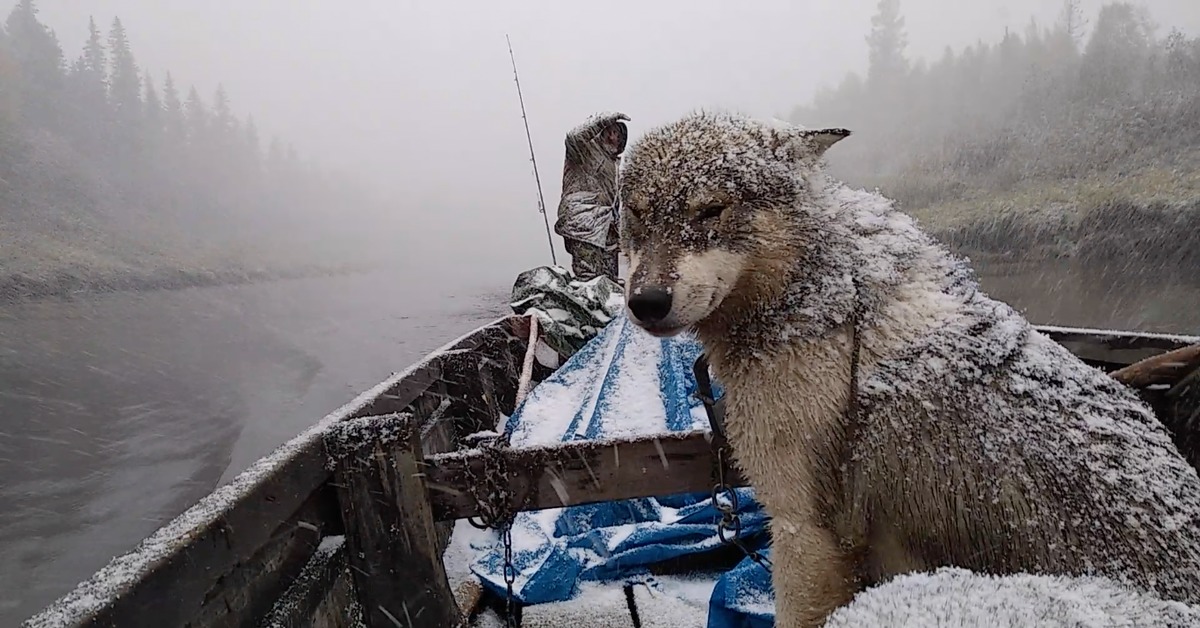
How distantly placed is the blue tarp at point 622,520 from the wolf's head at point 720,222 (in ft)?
3.10

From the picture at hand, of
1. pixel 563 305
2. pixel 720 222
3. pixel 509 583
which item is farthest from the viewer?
pixel 563 305

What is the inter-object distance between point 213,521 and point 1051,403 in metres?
2.02

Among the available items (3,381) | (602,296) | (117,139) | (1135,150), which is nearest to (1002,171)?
(1135,150)

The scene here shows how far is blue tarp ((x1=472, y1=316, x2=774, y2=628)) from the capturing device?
2.54 meters

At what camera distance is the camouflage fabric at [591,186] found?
6164 mm

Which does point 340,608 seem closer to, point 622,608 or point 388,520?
point 388,520

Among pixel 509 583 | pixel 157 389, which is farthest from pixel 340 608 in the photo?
pixel 157 389

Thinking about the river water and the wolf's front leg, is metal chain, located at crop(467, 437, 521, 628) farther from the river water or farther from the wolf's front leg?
the river water

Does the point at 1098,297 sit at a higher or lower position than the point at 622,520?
lower

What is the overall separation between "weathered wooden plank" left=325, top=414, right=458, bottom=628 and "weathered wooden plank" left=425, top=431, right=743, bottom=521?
0.11 m

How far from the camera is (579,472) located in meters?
2.13

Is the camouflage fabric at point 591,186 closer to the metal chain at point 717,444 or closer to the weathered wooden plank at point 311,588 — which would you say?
the metal chain at point 717,444

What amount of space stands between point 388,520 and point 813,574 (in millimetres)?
1312

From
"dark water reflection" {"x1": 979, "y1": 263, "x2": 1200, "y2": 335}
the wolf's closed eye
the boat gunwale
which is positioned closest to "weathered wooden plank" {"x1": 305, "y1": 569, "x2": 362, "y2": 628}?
the boat gunwale
